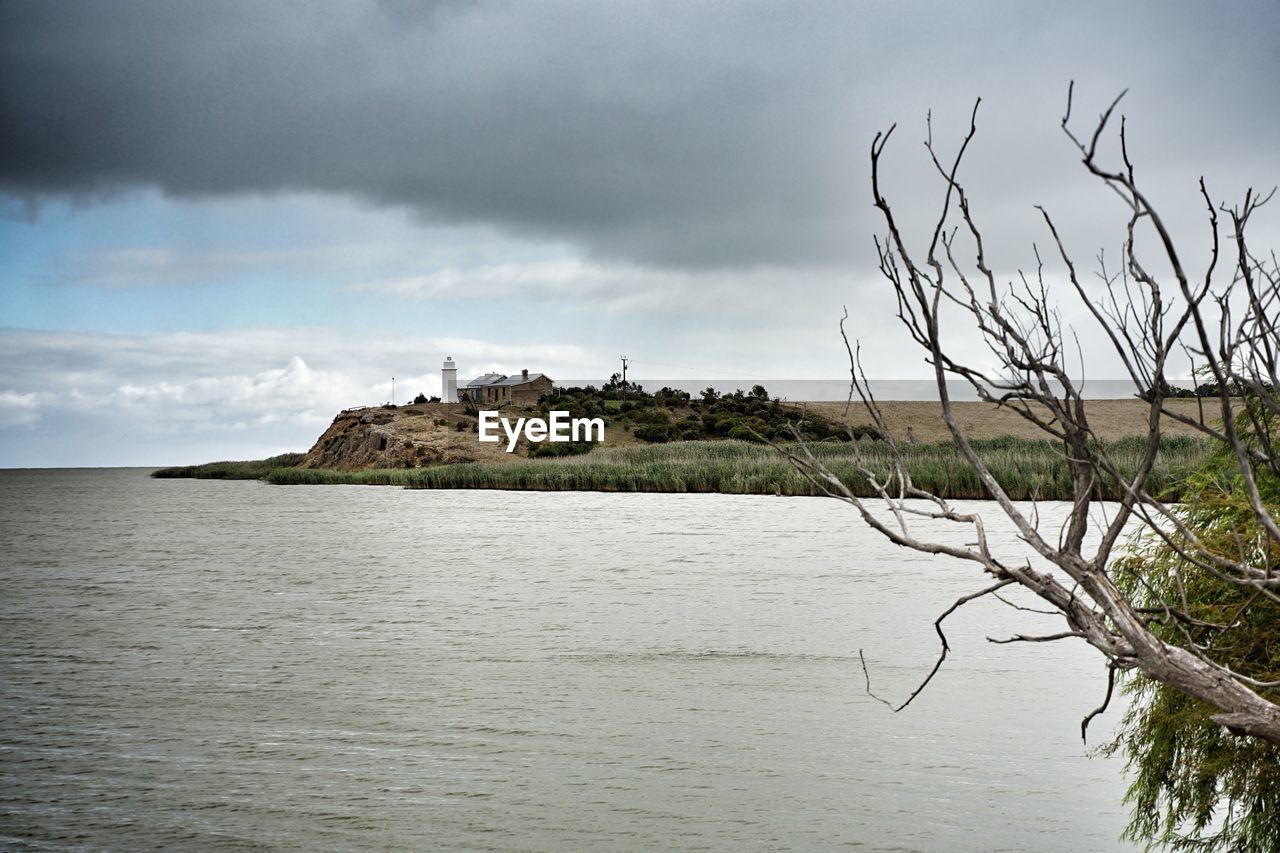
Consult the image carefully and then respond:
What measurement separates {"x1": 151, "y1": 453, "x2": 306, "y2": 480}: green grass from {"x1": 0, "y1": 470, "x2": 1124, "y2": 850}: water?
72699mm

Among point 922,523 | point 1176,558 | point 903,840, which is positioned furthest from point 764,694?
point 922,523

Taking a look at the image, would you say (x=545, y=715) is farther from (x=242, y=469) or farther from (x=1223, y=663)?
(x=242, y=469)

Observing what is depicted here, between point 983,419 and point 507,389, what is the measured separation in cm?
3885

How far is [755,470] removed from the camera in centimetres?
4147

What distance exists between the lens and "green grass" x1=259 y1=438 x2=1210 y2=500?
101ft

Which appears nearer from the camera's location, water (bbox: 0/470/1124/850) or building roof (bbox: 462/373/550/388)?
water (bbox: 0/470/1124/850)

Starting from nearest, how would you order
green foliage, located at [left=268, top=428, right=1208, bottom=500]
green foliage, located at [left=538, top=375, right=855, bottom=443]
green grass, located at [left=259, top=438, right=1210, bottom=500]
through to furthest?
green grass, located at [left=259, top=438, right=1210, bottom=500], green foliage, located at [left=268, top=428, right=1208, bottom=500], green foliage, located at [left=538, top=375, right=855, bottom=443]

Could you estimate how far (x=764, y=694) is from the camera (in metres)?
9.08

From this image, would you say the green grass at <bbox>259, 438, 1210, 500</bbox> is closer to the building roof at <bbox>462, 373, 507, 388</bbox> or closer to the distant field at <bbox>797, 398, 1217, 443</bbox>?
the distant field at <bbox>797, 398, 1217, 443</bbox>

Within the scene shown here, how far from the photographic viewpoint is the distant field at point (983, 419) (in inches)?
3019

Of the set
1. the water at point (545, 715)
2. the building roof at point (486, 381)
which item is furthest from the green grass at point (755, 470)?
the building roof at point (486, 381)

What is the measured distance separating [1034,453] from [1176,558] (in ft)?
105

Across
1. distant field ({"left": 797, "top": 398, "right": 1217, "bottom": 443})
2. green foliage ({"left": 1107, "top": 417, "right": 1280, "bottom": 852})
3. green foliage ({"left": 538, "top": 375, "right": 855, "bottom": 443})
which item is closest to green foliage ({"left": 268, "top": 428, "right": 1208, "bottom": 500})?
green foliage ({"left": 538, "top": 375, "right": 855, "bottom": 443})

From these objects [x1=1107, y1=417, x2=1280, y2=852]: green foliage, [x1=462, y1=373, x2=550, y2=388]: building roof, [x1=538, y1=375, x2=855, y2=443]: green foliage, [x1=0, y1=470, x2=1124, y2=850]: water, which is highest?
[x1=462, y1=373, x2=550, y2=388]: building roof
